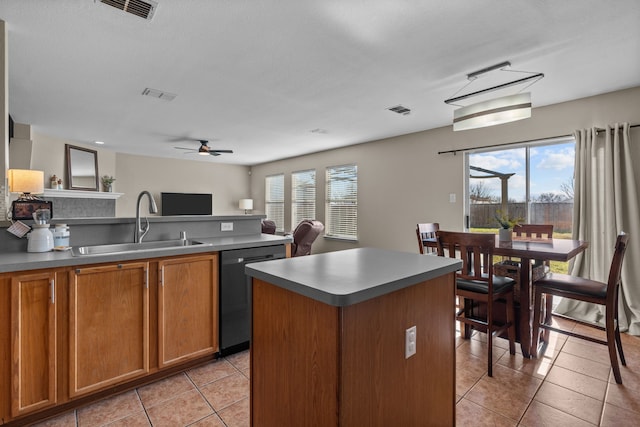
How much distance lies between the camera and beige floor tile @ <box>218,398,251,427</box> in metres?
1.70

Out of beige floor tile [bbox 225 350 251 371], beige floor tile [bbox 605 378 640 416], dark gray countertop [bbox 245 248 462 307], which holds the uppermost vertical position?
dark gray countertop [bbox 245 248 462 307]

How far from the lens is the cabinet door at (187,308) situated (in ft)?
6.79

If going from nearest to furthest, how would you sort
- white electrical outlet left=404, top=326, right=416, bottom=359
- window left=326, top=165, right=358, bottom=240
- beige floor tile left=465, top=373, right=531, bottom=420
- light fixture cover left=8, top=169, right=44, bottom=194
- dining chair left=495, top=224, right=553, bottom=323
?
1. white electrical outlet left=404, top=326, right=416, bottom=359
2. beige floor tile left=465, top=373, right=531, bottom=420
3. light fixture cover left=8, top=169, right=44, bottom=194
4. dining chair left=495, top=224, right=553, bottom=323
5. window left=326, top=165, right=358, bottom=240

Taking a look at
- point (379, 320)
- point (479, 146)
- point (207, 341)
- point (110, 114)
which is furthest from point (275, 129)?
point (379, 320)

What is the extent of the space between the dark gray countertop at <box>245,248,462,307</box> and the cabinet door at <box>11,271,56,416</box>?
126 cm

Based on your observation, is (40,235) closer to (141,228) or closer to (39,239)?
(39,239)

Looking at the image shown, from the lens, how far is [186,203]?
7648 mm

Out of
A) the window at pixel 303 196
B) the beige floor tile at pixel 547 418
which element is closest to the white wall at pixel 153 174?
the window at pixel 303 196

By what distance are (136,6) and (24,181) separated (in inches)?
→ 57.6

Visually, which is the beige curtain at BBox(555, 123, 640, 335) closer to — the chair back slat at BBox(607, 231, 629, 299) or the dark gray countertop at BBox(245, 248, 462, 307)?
the chair back slat at BBox(607, 231, 629, 299)

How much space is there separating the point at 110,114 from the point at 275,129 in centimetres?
221

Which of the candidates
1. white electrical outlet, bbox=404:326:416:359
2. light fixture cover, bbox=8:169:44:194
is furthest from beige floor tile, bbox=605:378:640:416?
light fixture cover, bbox=8:169:44:194

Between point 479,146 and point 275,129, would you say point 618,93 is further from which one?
point 275,129

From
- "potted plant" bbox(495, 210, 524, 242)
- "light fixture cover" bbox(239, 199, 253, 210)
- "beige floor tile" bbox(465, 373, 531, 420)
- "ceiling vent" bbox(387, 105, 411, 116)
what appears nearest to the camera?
"beige floor tile" bbox(465, 373, 531, 420)
